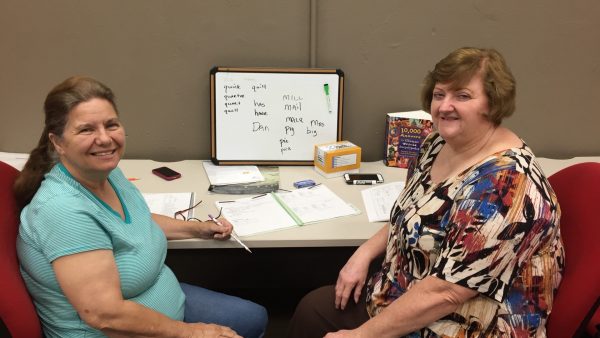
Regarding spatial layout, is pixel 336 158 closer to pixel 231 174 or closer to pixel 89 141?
pixel 231 174

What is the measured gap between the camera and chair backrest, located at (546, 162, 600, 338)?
111 centimetres

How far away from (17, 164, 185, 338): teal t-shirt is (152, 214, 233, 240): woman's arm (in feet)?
0.54

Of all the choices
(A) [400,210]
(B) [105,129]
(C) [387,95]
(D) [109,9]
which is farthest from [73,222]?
(C) [387,95]

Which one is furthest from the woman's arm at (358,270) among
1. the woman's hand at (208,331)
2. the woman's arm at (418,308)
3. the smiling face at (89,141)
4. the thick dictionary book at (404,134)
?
the smiling face at (89,141)

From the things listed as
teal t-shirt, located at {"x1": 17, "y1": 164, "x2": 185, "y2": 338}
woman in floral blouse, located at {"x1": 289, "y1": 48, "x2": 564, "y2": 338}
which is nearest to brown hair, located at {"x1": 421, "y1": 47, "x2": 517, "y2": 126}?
woman in floral blouse, located at {"x1": 289, "y1": 48, "x2": 564, "y2": 338}

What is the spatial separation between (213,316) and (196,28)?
1105 mm

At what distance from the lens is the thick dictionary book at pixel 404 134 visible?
1957 mm

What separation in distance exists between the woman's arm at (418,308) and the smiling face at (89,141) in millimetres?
774

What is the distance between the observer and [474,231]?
1.07m

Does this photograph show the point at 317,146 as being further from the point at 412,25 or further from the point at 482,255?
the point at 482,255

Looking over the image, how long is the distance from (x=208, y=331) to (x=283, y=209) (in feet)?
1.70

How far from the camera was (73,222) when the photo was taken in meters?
1.09

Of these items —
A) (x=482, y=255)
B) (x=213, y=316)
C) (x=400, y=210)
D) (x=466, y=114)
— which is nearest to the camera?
(x=482, y=255)

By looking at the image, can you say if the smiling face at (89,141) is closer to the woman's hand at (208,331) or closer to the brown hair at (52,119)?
the brown hair at (52,119)
